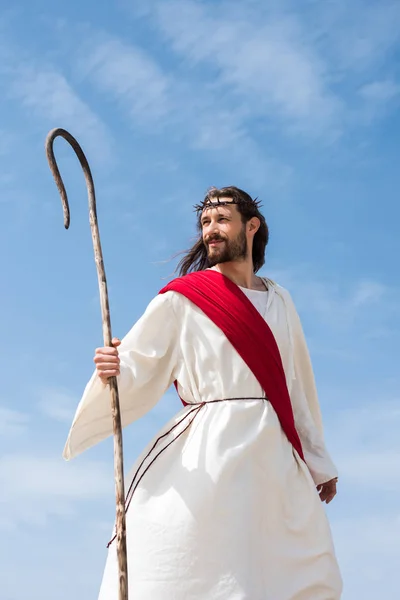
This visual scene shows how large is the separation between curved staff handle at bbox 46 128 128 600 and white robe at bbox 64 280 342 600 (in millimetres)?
298

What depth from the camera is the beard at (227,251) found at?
5.54 m

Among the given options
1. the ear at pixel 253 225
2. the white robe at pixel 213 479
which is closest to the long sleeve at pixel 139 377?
the white robe at pixel 213 479

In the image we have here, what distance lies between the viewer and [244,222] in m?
5.68

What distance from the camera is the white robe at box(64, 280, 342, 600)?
4.65m

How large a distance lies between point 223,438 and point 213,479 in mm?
232

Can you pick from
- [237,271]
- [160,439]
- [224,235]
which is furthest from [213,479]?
[224,235]

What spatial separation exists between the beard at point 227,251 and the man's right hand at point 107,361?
38.7 inches

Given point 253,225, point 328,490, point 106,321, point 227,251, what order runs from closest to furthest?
point 106,321, point 328,490, point 227,251, point 253,225

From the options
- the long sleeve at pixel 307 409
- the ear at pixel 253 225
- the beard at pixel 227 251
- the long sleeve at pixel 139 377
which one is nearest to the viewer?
the long sleeve at pixel 139 377

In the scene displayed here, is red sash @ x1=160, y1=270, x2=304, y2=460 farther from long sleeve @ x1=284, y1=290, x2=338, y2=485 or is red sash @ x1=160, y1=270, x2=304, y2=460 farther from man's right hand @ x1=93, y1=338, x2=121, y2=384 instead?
man's right hand @ x1=93, y1=338, x2=121, y2=384

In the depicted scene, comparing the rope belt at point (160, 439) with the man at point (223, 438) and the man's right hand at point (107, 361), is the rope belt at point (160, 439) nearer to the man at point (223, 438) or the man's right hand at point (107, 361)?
the man at point (223, 438)

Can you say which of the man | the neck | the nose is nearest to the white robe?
the man

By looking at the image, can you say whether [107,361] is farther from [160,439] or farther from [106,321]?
[160,439]

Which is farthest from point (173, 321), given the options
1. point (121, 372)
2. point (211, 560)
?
point (211, 560)
